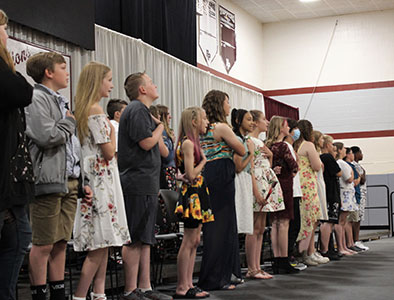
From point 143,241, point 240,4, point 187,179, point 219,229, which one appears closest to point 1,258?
point 143,241

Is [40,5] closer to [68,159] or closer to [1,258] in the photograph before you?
[68,159]

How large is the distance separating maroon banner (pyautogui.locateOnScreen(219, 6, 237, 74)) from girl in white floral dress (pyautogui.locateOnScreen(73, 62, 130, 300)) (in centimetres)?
931

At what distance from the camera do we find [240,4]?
1349cm

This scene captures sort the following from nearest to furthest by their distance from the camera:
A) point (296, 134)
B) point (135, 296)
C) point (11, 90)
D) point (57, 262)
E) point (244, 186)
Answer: point (11, 90), point (57, 262), point (135, 296), point (244, 186), point (296, 134)

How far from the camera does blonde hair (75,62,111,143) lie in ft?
10.7

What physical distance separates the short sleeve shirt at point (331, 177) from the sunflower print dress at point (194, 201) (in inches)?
117

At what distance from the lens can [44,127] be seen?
9.29 ft

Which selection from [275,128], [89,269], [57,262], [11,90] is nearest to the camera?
[11,90]

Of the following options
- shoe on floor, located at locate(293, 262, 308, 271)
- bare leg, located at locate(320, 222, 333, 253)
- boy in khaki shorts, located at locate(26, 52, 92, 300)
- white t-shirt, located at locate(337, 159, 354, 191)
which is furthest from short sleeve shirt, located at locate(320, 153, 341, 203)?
boy in khaki shorts, located at locate(26, 52, 92, 300)

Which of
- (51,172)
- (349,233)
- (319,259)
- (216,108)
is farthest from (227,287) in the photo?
(349,233)

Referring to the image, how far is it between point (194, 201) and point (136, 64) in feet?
13.4

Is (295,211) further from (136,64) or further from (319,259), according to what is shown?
(136,64)

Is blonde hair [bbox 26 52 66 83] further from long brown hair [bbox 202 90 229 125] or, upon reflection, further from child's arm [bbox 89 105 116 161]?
long brown hair [bbox 202 90 229 125]

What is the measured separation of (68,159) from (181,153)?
133 cm
